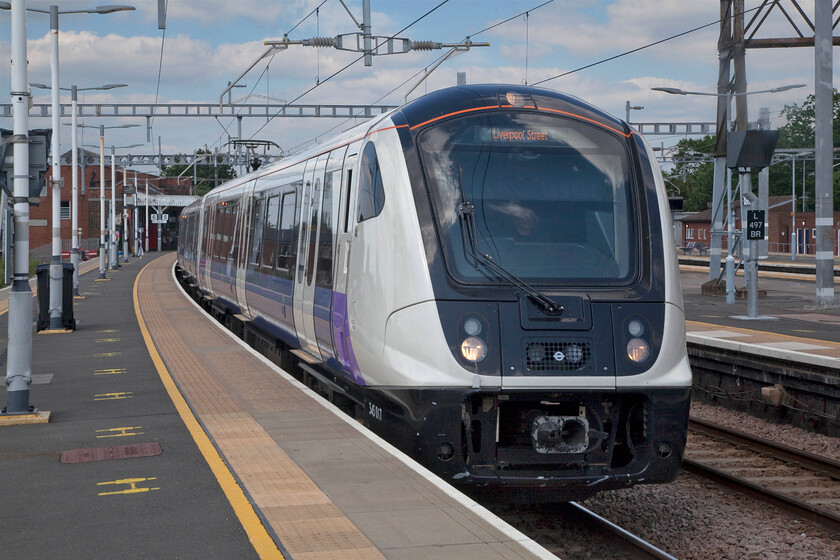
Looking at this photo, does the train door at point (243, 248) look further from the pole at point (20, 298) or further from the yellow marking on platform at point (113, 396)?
the pole at point (20, 298)

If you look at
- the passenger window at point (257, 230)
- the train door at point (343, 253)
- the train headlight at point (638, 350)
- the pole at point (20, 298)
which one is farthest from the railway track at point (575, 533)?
the passenger window at point (257, 230)

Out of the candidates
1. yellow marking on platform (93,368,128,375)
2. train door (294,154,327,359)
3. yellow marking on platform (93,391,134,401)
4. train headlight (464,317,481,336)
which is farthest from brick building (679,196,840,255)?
train headlight (464,317,481,336)

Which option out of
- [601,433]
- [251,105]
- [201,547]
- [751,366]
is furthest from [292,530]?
[251,105]

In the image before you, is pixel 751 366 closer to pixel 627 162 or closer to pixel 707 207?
pixel 627 162

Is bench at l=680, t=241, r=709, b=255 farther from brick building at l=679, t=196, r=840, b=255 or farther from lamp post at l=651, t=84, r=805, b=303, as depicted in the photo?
lamp post at l=651, t=84, r=805, b=303

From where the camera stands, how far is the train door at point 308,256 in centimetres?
1082

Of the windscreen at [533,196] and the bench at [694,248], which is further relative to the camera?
the bench at [694,248]

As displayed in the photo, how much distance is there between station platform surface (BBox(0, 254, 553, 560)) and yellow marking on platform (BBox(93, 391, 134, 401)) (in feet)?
0.08

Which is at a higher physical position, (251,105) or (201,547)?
(251,105)

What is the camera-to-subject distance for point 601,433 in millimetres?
7387

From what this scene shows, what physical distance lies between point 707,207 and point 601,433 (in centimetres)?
9581

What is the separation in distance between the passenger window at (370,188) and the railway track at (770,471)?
4.39 meters

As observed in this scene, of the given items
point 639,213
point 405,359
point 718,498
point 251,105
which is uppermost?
point 251,105

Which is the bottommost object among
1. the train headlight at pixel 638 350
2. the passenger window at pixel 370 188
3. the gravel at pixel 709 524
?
the gravel at pixel 709 524
